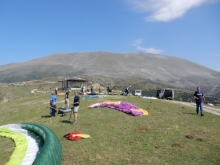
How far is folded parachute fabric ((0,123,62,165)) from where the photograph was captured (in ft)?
38.5

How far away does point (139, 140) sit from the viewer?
16.9m

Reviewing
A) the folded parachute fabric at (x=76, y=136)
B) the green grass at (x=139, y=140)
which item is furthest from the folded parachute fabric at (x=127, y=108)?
the folded parachute fabric at (x=76, y=136)

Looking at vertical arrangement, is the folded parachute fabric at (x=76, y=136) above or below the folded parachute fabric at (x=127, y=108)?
below

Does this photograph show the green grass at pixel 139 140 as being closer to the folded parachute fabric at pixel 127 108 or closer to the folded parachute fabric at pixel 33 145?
the folded parachute fabric at pixel 33 145

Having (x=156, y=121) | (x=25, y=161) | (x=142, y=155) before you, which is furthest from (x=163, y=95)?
(x=25, y=161)

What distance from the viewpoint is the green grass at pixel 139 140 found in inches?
535

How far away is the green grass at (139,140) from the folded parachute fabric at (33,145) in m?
0.66

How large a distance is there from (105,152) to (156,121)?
31.9ft

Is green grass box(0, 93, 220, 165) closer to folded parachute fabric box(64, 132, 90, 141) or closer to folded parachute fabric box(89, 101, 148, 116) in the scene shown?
folded parachute fabric box(64, 132, 90, 141)

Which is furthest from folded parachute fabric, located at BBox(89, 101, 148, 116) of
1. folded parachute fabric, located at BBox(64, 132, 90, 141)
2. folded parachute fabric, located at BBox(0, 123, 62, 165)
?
folded parachute fabric, located at BBox(0, 123, 62, 165)

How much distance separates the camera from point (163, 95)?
170ft

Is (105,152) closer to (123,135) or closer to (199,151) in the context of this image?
(123,135)

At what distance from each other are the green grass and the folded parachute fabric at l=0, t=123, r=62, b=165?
66 cm

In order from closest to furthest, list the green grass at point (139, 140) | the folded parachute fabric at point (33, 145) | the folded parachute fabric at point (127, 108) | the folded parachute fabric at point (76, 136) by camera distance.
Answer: the folded parachute fabric at point (33, 145), the green grass at point (139, 140), the folded parachute fabric at point (76, 136), the folded parachute fabric at point (127, 108)
